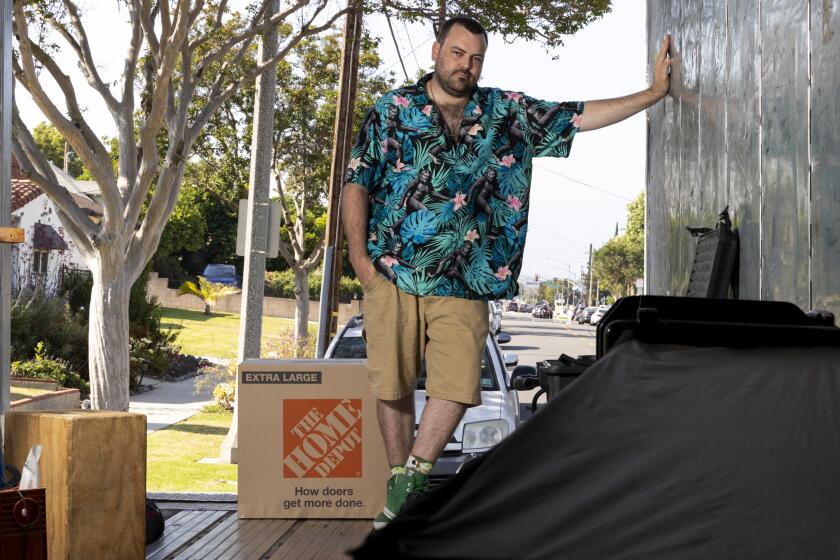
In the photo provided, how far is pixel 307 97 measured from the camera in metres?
23.8

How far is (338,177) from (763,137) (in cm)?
1083

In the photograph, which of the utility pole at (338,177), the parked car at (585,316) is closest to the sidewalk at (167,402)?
the utility pole at (338,177)

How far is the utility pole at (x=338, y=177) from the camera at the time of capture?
506 inches

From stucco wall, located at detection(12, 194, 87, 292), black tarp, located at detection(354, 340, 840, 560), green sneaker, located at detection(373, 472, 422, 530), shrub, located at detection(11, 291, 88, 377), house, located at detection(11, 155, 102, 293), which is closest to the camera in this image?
black tarp, located at detection(354, 340, 840, 560)

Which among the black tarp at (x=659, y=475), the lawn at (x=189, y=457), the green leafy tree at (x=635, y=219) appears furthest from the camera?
the green leafy tree at (x=635, y=219)

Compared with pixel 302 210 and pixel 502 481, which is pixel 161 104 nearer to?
pixel 502 481

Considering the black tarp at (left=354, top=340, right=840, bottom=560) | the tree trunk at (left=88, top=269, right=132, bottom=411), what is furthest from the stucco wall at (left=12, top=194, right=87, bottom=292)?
the black tarp at (left=354, top=340, right=840, bottom=560)

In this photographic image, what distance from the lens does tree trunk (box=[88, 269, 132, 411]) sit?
12253 millimetres

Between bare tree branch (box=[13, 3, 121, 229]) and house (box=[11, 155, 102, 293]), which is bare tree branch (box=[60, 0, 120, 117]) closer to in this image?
→ bare tree branch (box=[13, 3, 121, 229])

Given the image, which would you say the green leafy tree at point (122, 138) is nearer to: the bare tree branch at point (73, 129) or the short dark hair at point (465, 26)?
the bare tree branch at point (73, 129)

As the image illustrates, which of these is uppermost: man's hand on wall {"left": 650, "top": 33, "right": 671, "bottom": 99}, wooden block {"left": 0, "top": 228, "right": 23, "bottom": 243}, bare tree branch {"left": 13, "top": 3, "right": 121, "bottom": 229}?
bare tree branch {"left": 13, "top": 3, "right": 121, "bottom": 229}

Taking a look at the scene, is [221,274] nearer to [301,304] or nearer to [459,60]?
[301,304]

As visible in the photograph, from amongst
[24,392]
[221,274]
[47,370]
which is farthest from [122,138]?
[221,274]

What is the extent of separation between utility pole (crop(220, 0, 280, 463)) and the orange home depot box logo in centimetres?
693
